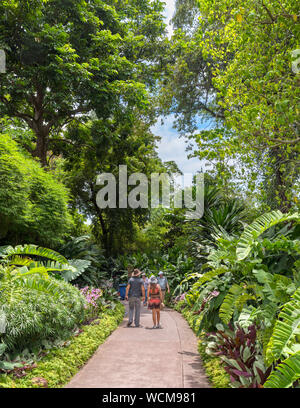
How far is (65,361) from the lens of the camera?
6.10 m

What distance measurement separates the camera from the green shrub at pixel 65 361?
5.07 m

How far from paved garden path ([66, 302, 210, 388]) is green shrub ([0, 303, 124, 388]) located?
139 millimetres

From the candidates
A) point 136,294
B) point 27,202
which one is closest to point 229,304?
point 136,294

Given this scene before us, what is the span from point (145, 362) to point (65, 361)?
4.62 feet

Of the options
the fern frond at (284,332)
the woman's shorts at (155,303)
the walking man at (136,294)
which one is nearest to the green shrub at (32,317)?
the woman's shorts at (155,303)

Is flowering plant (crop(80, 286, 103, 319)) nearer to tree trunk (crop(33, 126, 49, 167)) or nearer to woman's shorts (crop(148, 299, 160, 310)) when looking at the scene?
woman's shorts (crop(148, 299, 160, 310))

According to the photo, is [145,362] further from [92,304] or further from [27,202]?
[27,202]

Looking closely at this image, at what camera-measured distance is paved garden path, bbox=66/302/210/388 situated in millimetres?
5398

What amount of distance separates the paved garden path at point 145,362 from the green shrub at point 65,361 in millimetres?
139

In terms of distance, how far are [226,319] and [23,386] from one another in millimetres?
3223

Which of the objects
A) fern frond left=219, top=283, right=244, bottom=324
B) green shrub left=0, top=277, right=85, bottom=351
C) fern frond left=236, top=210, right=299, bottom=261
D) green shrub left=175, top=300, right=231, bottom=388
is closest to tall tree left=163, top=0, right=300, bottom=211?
fern frond left=236, top=210, right=299, bottom=261

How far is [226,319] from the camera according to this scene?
19.4 ft

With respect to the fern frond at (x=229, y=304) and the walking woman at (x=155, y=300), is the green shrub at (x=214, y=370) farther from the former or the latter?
the walking woman at (x=155, y=300)
